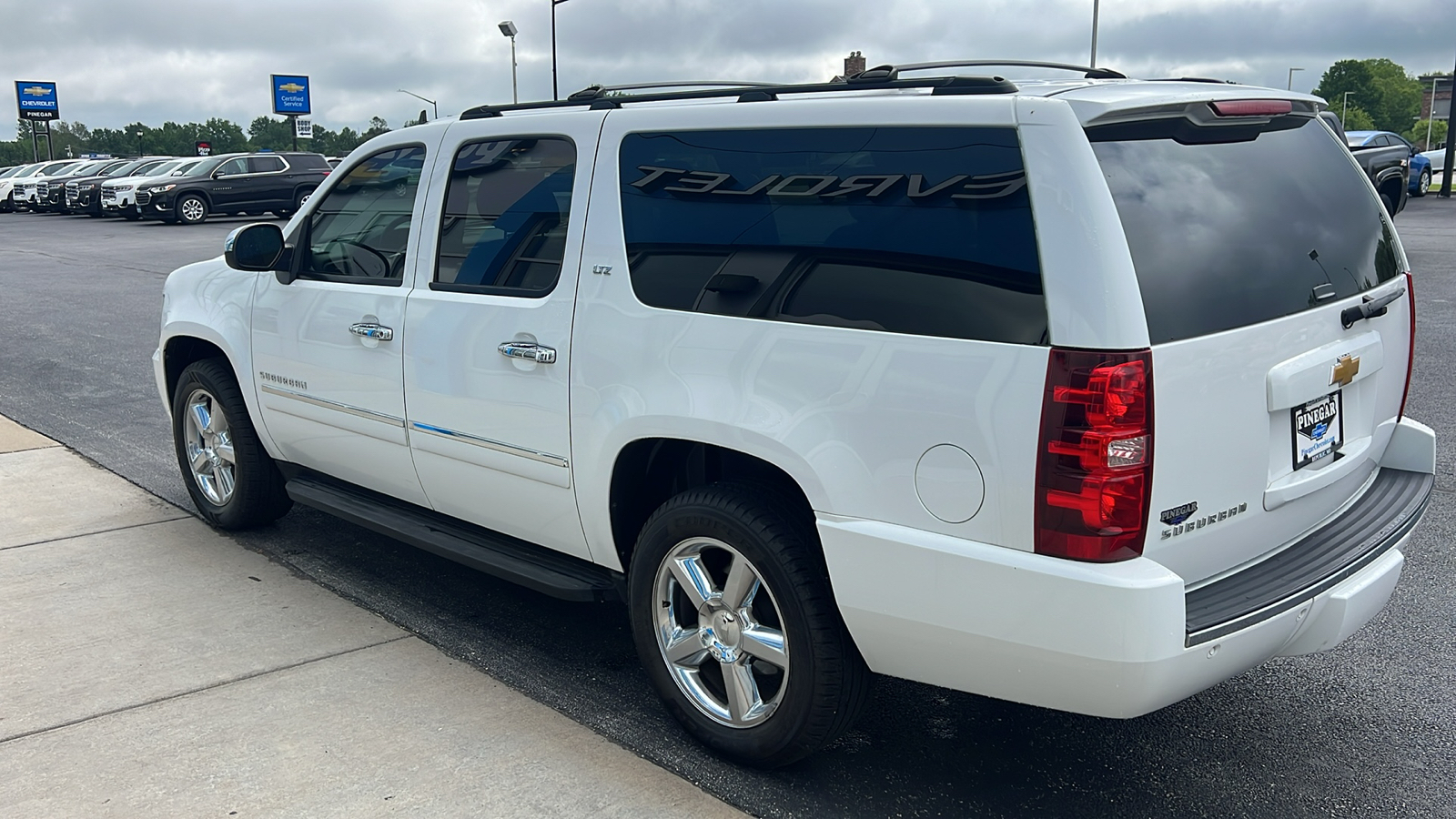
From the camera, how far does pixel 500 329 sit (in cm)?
386

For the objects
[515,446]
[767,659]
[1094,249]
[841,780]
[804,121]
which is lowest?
[841,780]

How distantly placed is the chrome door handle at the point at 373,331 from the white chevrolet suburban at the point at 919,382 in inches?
2.3

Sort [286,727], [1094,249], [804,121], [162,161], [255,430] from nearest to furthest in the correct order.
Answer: [1094,249], [804,121], [286,727], [255,430], [162,161]

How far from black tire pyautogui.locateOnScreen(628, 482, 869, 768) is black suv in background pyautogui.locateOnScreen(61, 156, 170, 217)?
3820 centimetres

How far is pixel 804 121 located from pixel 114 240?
91.6 feet

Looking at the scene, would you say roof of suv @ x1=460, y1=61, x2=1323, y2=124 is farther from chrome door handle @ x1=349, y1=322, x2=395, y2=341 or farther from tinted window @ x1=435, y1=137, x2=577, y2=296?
chrome door handle @ x1=349, y1=322, x2=395, y2=341

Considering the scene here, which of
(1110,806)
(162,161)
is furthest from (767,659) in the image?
(162,161)

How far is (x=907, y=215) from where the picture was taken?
288 cm

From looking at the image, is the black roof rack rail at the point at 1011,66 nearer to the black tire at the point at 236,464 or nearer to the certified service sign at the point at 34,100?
the black tire at the point at 236,464

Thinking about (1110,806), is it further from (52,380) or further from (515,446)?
(52,380)

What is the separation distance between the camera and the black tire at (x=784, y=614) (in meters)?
3.09

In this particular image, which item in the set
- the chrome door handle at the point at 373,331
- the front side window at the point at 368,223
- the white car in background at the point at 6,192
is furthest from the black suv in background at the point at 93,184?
the chrome door handle at the point at 373,331

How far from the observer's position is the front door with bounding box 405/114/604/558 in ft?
12.2

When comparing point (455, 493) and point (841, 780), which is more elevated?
point (455, 493)
